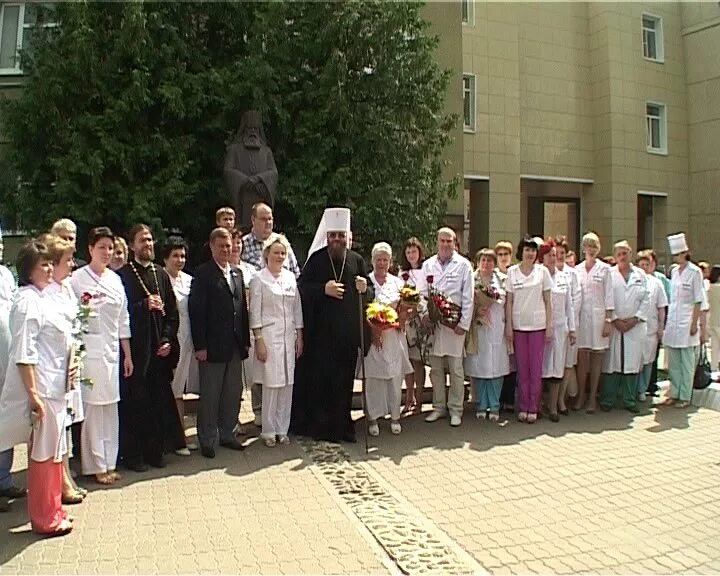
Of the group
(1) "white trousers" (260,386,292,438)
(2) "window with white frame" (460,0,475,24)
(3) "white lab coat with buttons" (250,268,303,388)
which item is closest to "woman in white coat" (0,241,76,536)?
(3) "white lab coat with buttons" (250,268,303,388)

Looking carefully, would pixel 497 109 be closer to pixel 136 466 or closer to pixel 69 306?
pixel 136 466

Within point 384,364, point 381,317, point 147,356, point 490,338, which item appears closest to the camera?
point 147,356

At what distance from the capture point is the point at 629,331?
869 cm

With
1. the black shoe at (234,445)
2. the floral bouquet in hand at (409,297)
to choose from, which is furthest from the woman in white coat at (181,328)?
the floral bouquet in hand at (409,297)

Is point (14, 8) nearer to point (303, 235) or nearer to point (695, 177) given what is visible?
point (303, 235)

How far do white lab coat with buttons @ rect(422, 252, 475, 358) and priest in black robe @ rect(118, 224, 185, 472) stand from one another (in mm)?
2960

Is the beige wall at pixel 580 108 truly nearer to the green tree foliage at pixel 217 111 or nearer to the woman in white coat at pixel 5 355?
the green tree foliage at pixel 217 111

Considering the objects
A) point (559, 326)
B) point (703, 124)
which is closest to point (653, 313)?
point (559, 326)

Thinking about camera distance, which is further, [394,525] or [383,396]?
[383,396]

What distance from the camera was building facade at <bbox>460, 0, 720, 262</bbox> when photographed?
2138 centimetres

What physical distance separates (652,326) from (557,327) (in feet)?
6.01

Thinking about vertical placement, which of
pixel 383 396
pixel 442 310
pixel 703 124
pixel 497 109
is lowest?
pixel 383 396

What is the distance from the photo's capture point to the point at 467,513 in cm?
512

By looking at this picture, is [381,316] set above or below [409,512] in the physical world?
above
